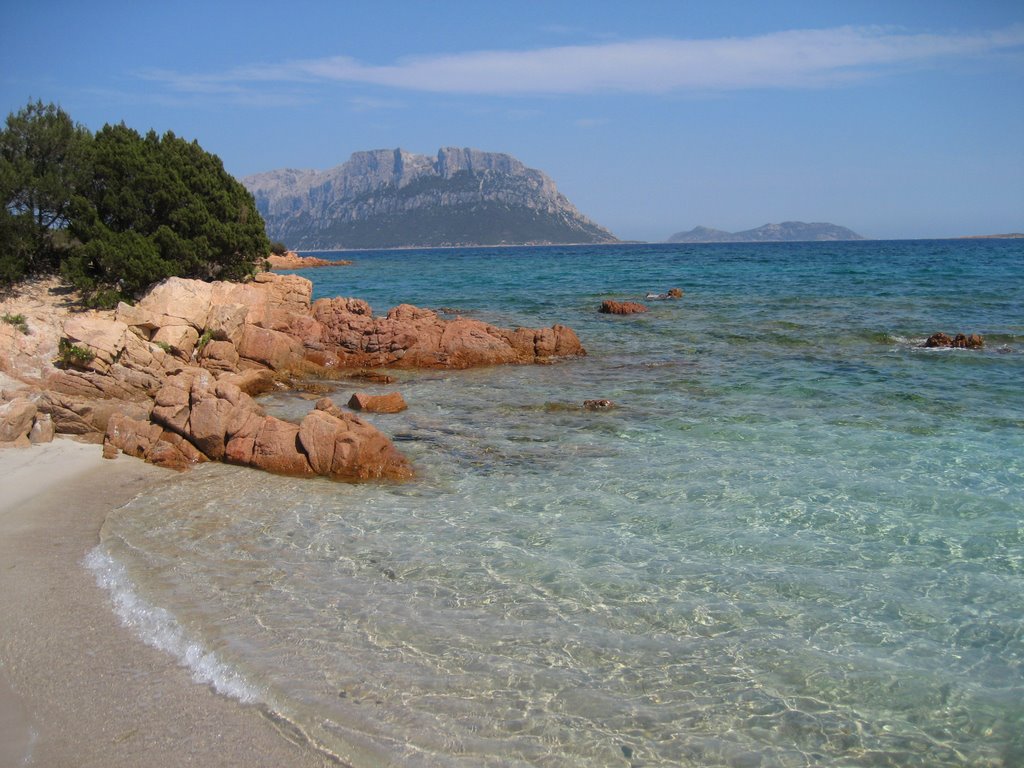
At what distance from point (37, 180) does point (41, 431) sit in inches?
443

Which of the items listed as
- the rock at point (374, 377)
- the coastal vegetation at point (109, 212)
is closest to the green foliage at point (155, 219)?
the coastal vegetation at point (109, 212)

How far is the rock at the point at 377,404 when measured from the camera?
1532cm

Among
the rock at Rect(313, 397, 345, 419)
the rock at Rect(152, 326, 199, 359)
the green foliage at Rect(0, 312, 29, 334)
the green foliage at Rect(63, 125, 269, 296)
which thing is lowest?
the rock at Rect(313, 397, 345, 419)

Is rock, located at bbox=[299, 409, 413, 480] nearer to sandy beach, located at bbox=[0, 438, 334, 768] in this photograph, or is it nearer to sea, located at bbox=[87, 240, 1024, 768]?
sea, located at bbox=[87, 240, 1024, 768]

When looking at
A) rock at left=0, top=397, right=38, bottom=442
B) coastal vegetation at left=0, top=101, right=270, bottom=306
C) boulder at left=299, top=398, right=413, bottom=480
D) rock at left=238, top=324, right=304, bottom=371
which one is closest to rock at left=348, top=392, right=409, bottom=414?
boulder at left=299, top=398, right=413, bottom=480

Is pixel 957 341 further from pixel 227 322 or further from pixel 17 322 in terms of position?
pixel 17 322

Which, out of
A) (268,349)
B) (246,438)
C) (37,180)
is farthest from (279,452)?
(37,180)

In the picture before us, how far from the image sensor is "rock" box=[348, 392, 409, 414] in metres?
15.3

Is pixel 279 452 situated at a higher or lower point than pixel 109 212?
lower

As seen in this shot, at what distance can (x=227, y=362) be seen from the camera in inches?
721

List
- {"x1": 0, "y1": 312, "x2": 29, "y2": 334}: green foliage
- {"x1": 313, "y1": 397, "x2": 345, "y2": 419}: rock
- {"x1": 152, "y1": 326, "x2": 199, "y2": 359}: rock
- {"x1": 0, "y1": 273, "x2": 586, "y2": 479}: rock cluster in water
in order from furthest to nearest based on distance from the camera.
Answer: {"x1": 152, "y1": 326, "x2": 199, "y2": 359}: rock → {"x1": 0, "y1": 312, "x2": 29, "y2": 334}: green foliage → {"x1": 313, "y1": 397, "x2": 345, "y2": 419}: rock → {"x1": 0, "y1": 273, "x2": 586, "y2": 479}: rock cluster in water

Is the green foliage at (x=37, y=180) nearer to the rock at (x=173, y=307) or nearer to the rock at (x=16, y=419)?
the rock at (x=173, y=307)

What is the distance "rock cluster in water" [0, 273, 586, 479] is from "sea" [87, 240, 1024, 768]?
2.41 ft

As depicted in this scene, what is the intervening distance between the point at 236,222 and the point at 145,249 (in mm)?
3962
